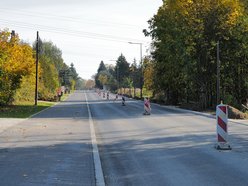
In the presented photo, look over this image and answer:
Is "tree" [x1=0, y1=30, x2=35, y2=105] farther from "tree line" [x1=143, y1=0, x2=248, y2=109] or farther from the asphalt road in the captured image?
the asphalt road

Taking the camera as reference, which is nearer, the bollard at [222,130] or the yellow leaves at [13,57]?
the bollard at [222,130]

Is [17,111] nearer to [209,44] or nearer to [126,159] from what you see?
[209,44]

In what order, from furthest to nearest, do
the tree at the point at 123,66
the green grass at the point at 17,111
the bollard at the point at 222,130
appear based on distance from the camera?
the tree at the point at 123,66 → the green grass at the point at 17,111 → the bollard at the point at 222,130

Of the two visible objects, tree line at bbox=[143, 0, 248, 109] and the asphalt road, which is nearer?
the asphalt road

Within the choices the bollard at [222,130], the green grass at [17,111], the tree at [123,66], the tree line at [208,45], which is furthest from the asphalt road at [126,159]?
the tree at [123,66]

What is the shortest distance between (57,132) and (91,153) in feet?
21.1

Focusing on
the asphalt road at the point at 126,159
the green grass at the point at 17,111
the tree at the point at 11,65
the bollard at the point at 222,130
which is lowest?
the asphalt road at the point at 126,159

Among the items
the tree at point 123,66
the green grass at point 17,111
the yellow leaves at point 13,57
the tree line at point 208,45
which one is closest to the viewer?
the green grass at point 17,111

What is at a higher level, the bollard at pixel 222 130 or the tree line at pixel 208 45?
the tree line at pixel 208 45

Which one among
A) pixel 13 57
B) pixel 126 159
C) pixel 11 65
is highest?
pixel 13 57

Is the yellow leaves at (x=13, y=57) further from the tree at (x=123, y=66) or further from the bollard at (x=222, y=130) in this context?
the tree at (x=123, y=66)

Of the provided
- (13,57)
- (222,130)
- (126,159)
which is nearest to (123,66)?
(13,57)

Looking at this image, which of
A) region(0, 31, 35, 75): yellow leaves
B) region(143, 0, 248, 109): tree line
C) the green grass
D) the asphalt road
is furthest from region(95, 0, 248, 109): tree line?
the asphalt road

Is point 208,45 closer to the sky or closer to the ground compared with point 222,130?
closer to the sky
